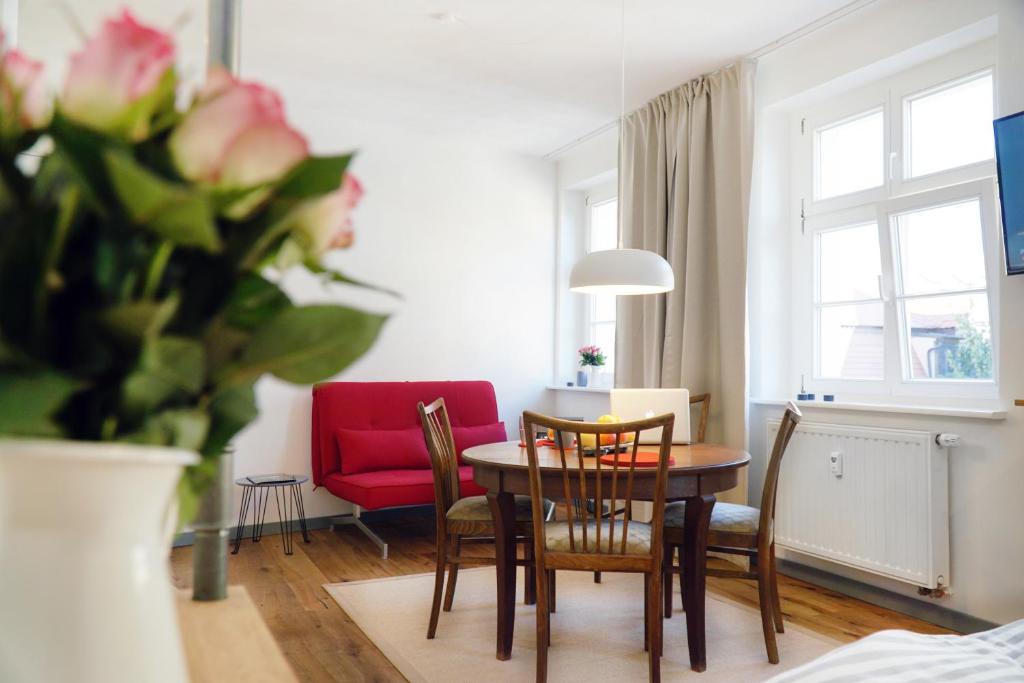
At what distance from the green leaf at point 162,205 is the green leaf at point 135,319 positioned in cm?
3

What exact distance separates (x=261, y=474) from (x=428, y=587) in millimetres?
1751

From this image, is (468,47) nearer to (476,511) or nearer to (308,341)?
(476,511)

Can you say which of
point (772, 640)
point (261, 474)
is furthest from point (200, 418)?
point (261, 474)

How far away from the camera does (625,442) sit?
3.15 m

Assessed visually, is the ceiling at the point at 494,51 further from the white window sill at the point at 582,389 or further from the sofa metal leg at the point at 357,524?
the sofa metal leg at the point at 357,524

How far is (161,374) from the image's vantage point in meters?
0.34

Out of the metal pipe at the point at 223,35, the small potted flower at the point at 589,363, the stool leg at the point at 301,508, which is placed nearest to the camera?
the metal pipe at the point at 223,35

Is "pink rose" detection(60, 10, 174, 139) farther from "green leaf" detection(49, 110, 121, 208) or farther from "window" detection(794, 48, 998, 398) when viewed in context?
"window" detection(794, 48, 998, 398)

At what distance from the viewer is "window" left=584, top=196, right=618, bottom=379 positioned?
5.82 metres

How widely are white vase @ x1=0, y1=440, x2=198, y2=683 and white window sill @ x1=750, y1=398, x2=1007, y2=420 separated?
11.1ft

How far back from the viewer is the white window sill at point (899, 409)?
9.94 ft

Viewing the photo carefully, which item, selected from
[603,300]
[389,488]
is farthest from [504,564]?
[603,300]

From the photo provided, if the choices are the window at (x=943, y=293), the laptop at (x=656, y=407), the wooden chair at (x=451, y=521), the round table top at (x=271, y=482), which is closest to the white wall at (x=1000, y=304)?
the window at (x=943, y=293)

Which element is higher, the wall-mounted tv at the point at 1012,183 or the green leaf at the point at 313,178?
the wall-mounted tv at the point at 1012,183
